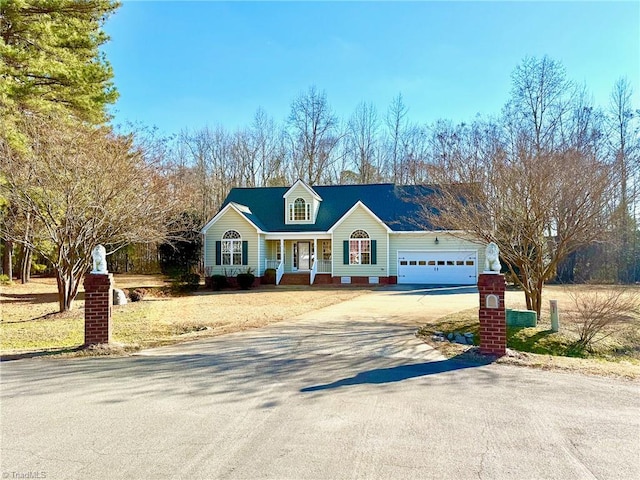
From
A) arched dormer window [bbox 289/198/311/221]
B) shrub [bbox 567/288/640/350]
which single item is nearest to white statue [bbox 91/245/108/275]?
shrub [bbox 567/288/640/350]

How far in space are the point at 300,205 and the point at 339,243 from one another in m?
3.57

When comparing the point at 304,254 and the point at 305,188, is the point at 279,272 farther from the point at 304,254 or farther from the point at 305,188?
the point at 305,188

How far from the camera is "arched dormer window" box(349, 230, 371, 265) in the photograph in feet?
79.3

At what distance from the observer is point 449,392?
5102 millimetres

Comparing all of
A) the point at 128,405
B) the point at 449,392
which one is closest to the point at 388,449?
the point at 449,392

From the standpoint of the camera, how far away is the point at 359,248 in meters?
24.2

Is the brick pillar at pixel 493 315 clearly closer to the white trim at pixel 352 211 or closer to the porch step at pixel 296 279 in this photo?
the white trim at pixel 352 211

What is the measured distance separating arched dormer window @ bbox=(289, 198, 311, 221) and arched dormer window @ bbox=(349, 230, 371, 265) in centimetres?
327

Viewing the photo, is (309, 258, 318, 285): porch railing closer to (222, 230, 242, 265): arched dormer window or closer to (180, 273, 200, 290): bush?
(222, 230, 242, 265): arched dormer window

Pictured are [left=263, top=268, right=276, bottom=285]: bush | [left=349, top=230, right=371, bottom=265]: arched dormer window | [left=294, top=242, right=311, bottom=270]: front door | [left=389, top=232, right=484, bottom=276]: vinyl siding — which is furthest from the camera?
[left=294, top=242, right=311, bottom=270]: front door

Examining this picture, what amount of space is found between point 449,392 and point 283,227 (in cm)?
2123

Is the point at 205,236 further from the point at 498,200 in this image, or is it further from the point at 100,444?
the point at 100,444

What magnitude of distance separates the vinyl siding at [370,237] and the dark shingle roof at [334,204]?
39.1 inches

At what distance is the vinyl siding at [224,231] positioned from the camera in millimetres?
24578
